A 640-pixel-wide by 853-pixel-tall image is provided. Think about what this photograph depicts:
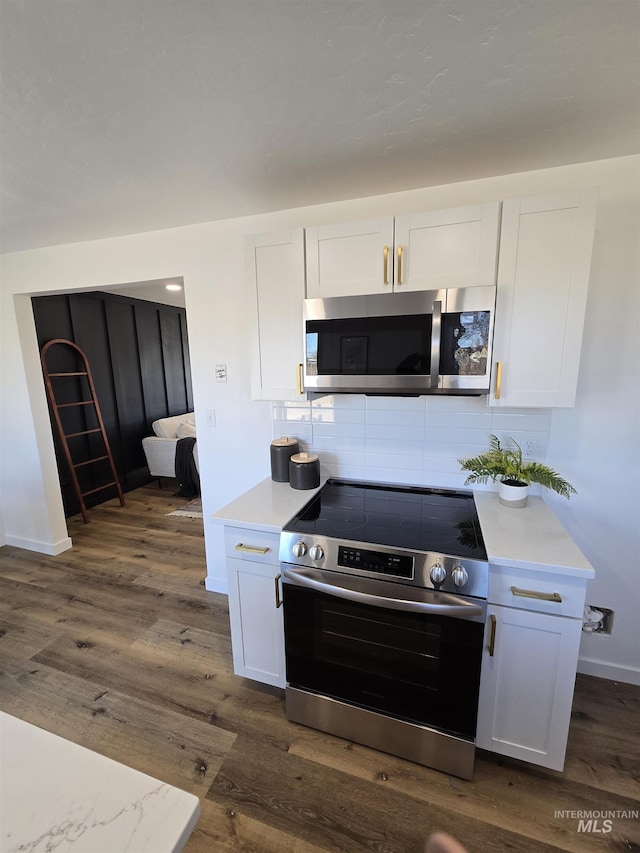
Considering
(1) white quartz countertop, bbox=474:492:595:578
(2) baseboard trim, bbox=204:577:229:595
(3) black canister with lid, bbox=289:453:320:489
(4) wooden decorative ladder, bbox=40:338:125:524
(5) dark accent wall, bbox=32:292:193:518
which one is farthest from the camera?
(5) dark accent wall, bbox=32:292:193:518

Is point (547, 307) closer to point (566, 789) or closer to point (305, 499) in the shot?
point (305, 499)

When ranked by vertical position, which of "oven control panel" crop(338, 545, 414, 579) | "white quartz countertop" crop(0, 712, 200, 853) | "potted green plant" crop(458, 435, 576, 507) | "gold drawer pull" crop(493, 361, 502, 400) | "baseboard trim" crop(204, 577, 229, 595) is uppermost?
"gold drawer pull" crop(493, 361, 502, 400)

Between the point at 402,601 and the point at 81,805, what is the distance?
3.33 feet

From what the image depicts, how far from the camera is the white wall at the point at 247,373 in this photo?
1.65 metres

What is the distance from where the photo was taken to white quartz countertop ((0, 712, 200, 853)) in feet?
1.70

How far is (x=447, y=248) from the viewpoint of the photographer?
4.98 feet

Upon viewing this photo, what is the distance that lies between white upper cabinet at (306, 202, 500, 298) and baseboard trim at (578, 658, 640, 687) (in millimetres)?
1986

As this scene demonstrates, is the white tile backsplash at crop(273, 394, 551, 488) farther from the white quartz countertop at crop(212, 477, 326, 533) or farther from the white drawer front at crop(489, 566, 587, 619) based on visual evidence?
the white drawer front at crop(489, 566, 587, 619)

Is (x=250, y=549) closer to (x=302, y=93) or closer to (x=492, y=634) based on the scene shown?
(x=492, y=634)

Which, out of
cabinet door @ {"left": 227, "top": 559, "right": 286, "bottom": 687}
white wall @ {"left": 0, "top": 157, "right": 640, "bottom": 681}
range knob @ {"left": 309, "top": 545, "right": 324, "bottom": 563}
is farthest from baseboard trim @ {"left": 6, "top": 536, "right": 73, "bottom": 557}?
range knob @ {"left": 309, "top": 545, "right": 324, "bottom": 563}

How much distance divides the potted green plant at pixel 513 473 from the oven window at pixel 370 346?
567 millimetres

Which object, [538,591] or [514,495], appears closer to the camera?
[538,591]

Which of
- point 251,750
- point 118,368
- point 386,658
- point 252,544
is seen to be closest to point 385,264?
point 252,544
